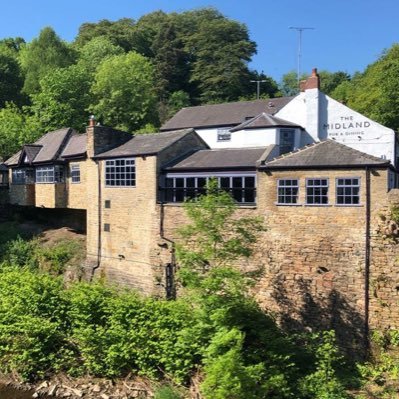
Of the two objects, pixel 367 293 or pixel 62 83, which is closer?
pixel 367 293

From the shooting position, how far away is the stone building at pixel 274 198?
18.5 metres

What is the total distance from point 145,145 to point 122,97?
2467 cm

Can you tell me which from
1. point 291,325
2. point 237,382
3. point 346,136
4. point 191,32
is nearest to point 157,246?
point 291,325

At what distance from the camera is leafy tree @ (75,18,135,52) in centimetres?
7294

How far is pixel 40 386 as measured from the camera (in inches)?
734

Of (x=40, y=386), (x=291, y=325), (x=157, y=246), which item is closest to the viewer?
(x=40, y=386)

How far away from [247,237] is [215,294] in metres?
2.56

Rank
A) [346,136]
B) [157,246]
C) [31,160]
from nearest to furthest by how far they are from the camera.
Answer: [157,246] → [346,136] → [31,160]

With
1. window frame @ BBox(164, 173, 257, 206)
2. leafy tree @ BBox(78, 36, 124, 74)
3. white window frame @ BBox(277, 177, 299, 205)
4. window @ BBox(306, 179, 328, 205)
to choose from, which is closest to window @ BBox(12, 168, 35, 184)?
window frame @ BBox(164, 173, 257, 206)

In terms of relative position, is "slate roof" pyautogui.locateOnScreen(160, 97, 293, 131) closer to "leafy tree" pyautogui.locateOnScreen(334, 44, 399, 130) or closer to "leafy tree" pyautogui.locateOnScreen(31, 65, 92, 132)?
"leafy tree" pyautogui.locateOnScreen(334, 44, 399, 130)

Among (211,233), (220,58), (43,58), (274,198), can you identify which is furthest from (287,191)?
(43,58)

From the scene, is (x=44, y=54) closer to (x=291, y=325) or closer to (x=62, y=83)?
(x=62, y=83)

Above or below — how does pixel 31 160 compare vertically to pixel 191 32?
below

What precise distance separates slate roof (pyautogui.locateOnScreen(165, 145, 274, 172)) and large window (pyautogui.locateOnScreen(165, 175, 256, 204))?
1.70 feet
